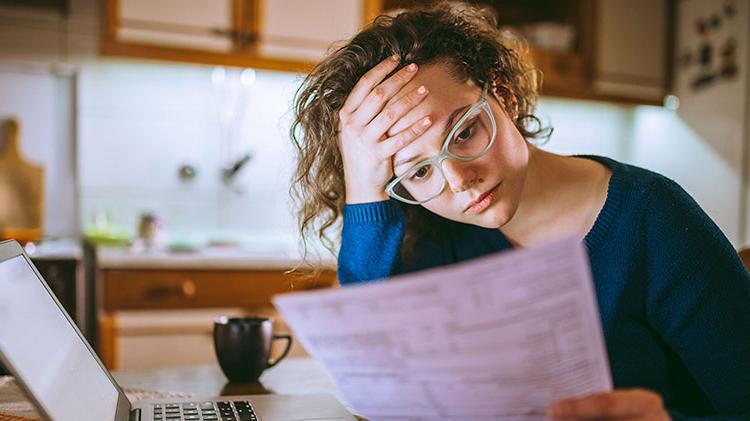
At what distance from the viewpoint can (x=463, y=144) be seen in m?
0.94

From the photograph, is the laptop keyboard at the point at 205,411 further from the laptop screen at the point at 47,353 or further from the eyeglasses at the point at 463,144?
the eyeglasses at the point at 463,144

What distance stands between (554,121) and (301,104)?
101 inches

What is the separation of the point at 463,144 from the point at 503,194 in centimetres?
8

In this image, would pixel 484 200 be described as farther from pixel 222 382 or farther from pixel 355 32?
pixel 355 32

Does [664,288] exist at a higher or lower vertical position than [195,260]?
higher

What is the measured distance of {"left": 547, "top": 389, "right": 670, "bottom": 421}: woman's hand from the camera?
57 centimetres

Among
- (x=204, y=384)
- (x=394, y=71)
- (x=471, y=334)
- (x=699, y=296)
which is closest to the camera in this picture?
(x=471, y=334)

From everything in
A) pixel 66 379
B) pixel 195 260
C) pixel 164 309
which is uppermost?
pixel 66 379

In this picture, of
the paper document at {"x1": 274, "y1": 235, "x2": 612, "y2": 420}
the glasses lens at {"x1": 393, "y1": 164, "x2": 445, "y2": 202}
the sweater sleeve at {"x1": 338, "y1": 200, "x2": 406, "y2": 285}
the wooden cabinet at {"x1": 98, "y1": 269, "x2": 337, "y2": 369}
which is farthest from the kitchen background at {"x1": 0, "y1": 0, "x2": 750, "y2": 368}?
the paper document at {"x1": 274, "y1": 235, "x2": 612, "y2": 420}

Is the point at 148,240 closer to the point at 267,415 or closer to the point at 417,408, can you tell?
the point at 267,415

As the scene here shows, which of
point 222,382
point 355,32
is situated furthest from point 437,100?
point 355,32

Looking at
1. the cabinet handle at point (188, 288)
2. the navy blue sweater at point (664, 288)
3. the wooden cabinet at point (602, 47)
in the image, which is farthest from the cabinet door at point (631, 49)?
the navy blue sweater at point (664, 288)

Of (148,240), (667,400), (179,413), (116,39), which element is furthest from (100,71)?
(667,400)

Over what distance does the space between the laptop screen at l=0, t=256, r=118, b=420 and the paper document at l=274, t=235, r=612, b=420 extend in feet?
0.73
